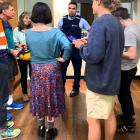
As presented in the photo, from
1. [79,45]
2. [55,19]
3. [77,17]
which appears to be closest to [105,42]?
[79,45]

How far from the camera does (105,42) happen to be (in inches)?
72.8

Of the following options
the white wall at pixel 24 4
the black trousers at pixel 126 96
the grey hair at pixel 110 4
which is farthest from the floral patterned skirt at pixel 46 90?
the white wall at pixel 24 4

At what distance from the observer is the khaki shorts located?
79.9 inches

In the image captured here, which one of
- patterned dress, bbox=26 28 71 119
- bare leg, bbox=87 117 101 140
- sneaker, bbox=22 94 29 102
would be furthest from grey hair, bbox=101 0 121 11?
sneaker, bbox=22 94 29 102

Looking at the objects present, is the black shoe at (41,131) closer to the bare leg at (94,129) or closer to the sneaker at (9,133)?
the sneaker at (9,133)

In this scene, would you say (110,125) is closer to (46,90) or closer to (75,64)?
(46,90)

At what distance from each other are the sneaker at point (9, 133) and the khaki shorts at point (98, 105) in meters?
1.07

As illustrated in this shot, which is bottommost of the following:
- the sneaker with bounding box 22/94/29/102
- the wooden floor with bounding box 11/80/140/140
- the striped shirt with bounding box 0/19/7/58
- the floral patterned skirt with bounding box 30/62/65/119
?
the wooden floor with bounding box 11/80/140/140

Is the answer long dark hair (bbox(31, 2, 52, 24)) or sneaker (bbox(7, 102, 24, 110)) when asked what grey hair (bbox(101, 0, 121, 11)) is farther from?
sneaker (bbox(7, 102, 24, 110))

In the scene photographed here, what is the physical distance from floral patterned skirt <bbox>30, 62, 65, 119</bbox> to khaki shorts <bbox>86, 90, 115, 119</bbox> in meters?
0.54

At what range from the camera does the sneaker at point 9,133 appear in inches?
107

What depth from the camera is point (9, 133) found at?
2770mm

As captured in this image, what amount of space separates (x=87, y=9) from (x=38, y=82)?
9.94ft

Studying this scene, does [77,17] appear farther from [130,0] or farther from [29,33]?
[29,33]
